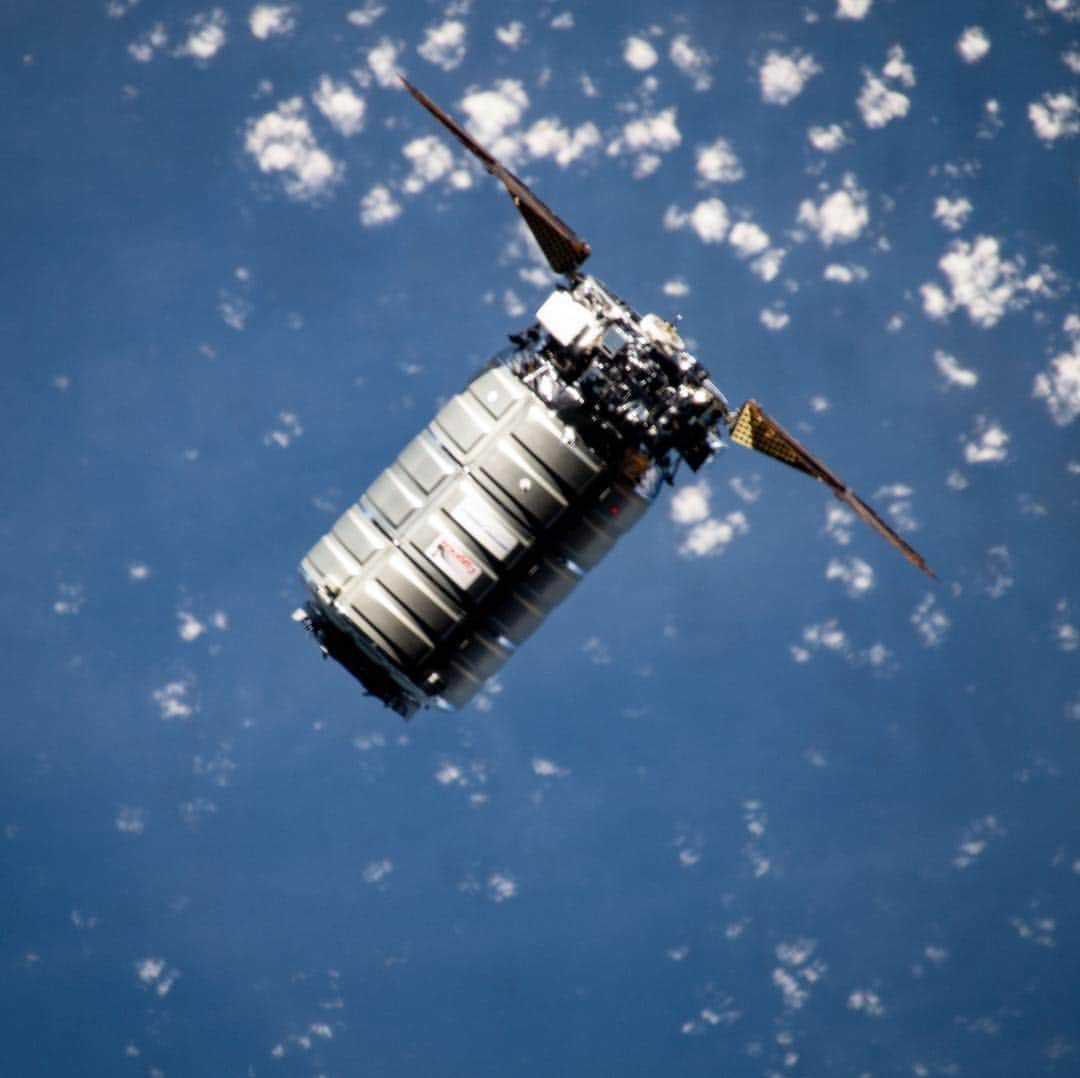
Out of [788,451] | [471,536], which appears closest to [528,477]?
[471,536]

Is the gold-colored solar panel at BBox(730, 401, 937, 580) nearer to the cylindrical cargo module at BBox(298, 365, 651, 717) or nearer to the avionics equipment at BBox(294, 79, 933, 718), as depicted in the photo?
the avionics equipment at BBox(294, 79, 933, 718)

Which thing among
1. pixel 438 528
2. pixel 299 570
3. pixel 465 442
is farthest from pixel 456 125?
pixel 299 570

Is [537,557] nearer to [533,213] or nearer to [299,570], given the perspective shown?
[299,570]

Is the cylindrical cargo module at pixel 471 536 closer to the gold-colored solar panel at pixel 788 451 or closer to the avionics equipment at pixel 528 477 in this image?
the avionics equipment at pixel 528 477

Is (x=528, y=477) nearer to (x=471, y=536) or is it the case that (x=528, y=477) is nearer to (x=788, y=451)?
(x=471, y=536)

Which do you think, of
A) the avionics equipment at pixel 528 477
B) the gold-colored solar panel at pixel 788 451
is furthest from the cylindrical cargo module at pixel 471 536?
the gold-colored solar panel at pixel 788 451
